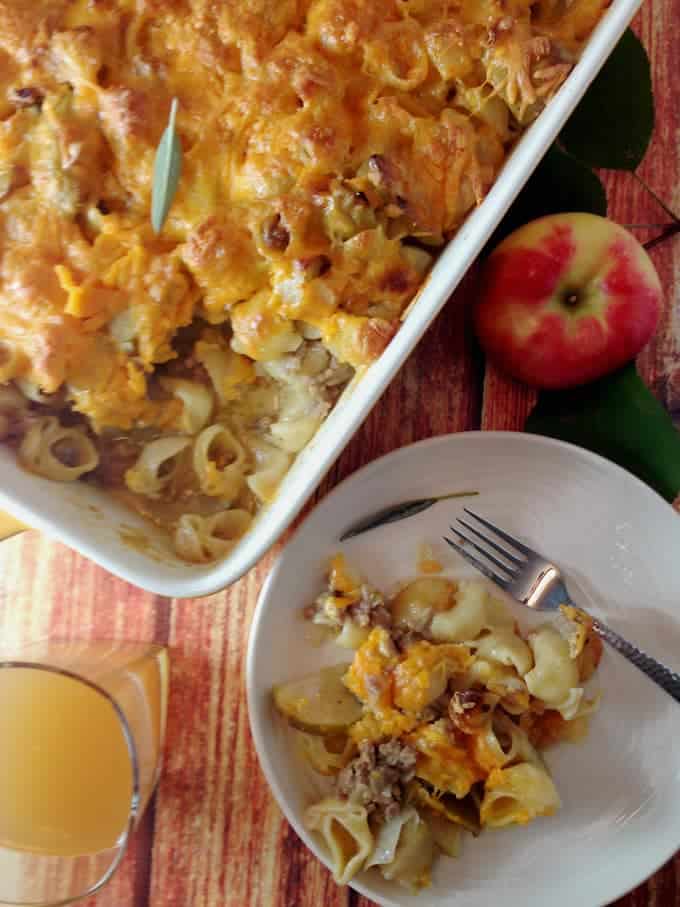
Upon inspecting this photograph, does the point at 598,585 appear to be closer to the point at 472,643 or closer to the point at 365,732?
the point at 472,643

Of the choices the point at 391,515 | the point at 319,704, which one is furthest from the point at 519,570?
the point at 319,704

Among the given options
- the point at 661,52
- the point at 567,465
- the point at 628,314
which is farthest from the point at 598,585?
the point at 661,52

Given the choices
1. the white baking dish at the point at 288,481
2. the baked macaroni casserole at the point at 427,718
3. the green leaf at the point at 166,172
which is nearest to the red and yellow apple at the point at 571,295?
the white baking dish at the point at 288,481

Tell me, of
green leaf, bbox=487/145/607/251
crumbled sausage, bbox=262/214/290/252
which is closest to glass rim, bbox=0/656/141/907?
crumbled sausage, bbox=262/214/290/252

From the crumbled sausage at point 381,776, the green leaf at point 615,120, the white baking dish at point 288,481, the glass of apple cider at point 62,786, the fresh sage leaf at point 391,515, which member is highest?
the green leaf at point 615,120

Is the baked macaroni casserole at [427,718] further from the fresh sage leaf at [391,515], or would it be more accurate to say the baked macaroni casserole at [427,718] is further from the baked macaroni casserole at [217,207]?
the baked macaroni casserole at [217,207]
